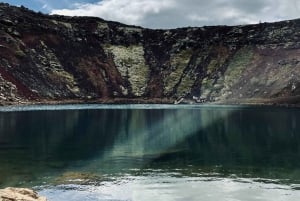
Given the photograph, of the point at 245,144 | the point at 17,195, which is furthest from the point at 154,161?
the point at 17,195

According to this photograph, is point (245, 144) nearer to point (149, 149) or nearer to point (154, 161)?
A: point (149, 149)

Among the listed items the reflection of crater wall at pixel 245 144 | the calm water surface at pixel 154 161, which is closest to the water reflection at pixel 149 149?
the reflection of crater wall at pixel 245 144

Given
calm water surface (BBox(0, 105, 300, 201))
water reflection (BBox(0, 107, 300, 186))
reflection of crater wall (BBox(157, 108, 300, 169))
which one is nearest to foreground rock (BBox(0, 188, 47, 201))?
calm water surface (BBox(0, 105, 300, 201))

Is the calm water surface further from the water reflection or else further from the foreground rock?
the foreground rock

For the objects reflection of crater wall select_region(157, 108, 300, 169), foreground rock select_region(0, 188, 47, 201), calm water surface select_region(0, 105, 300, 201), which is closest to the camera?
foreground rock select_region(0, 188, 47, 201)

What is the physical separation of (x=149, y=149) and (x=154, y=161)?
1074cm

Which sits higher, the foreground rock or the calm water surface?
the foreground rock

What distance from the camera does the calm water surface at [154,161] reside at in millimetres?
39938

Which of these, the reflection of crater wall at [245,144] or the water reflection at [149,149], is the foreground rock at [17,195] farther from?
the reflection of crater wall at [245,144]

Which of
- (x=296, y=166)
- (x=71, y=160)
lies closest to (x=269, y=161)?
(x=296, y=166)

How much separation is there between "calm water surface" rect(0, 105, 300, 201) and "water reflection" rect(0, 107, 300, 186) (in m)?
0.11

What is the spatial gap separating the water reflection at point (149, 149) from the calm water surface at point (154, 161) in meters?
0.11

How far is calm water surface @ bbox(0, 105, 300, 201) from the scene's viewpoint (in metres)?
39.9

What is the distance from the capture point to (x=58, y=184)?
42.7m
